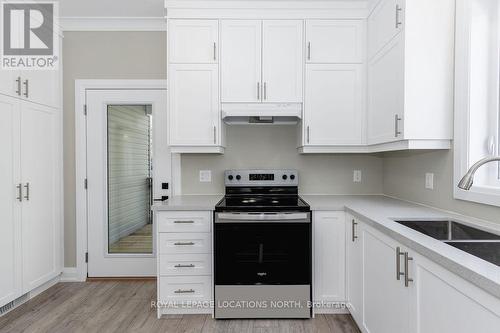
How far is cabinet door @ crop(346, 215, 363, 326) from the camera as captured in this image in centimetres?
210

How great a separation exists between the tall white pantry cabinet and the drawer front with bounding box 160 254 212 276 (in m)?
1.21

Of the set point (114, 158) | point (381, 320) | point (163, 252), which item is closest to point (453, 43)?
point (381, 320)

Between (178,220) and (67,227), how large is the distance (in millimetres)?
1507

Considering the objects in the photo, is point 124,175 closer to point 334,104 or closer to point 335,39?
point 334,104

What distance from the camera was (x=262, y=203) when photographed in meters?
2.50

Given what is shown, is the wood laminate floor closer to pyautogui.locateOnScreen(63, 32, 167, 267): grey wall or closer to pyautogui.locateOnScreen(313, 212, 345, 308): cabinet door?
pyautogui.locateOnScreen(313, 212, 345, 308): cabinet door

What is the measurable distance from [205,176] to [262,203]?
77 centimetres

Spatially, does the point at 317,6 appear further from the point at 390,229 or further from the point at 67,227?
the point at 67,227

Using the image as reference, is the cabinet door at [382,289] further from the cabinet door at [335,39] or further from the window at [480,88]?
the cabinet door at [335,39]

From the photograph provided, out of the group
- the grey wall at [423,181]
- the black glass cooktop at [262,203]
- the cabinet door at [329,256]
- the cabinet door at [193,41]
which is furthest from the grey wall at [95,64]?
the grey wall at [423,181]

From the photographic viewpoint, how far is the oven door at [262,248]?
2.29 metres

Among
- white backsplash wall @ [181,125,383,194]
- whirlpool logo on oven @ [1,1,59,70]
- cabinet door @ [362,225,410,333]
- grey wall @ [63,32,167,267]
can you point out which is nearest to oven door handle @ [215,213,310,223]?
cabinet door @ [362,225,410,333]

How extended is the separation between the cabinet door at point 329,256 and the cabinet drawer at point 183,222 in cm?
84

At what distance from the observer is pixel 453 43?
1927 millimetres
